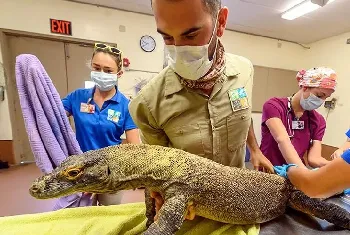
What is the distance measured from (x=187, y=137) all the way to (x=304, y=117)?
45.4 inches

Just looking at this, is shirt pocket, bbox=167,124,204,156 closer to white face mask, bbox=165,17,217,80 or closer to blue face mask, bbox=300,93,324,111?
white face mask, bbox=165,17,217,80

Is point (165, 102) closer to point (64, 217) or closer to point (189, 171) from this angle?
point (189, 171)

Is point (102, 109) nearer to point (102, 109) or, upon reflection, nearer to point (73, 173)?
point (102, 109)

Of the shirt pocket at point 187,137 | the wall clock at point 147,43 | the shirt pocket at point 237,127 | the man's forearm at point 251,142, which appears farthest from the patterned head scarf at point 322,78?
the wall clock at point 147,43

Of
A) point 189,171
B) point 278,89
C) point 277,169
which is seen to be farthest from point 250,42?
point 189,171

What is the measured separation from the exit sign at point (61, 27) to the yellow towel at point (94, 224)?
371 centimetres

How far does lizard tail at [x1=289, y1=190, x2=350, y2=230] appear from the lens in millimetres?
887

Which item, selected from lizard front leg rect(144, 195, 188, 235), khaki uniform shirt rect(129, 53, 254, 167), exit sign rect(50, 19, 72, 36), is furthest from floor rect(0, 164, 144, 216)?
exit sign rect(50, 19, 72, 36)

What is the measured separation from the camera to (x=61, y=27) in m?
3.83

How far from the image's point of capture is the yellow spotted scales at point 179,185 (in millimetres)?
636

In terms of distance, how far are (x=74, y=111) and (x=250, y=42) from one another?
4.85 metres

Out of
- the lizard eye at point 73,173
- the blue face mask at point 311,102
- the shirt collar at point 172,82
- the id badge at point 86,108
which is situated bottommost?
the lizard eye at point 73,173

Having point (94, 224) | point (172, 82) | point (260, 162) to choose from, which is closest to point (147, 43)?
point (172, 82)

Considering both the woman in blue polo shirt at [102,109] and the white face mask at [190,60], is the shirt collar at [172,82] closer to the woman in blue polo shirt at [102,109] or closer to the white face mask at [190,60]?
the white face mask at [190,60]
